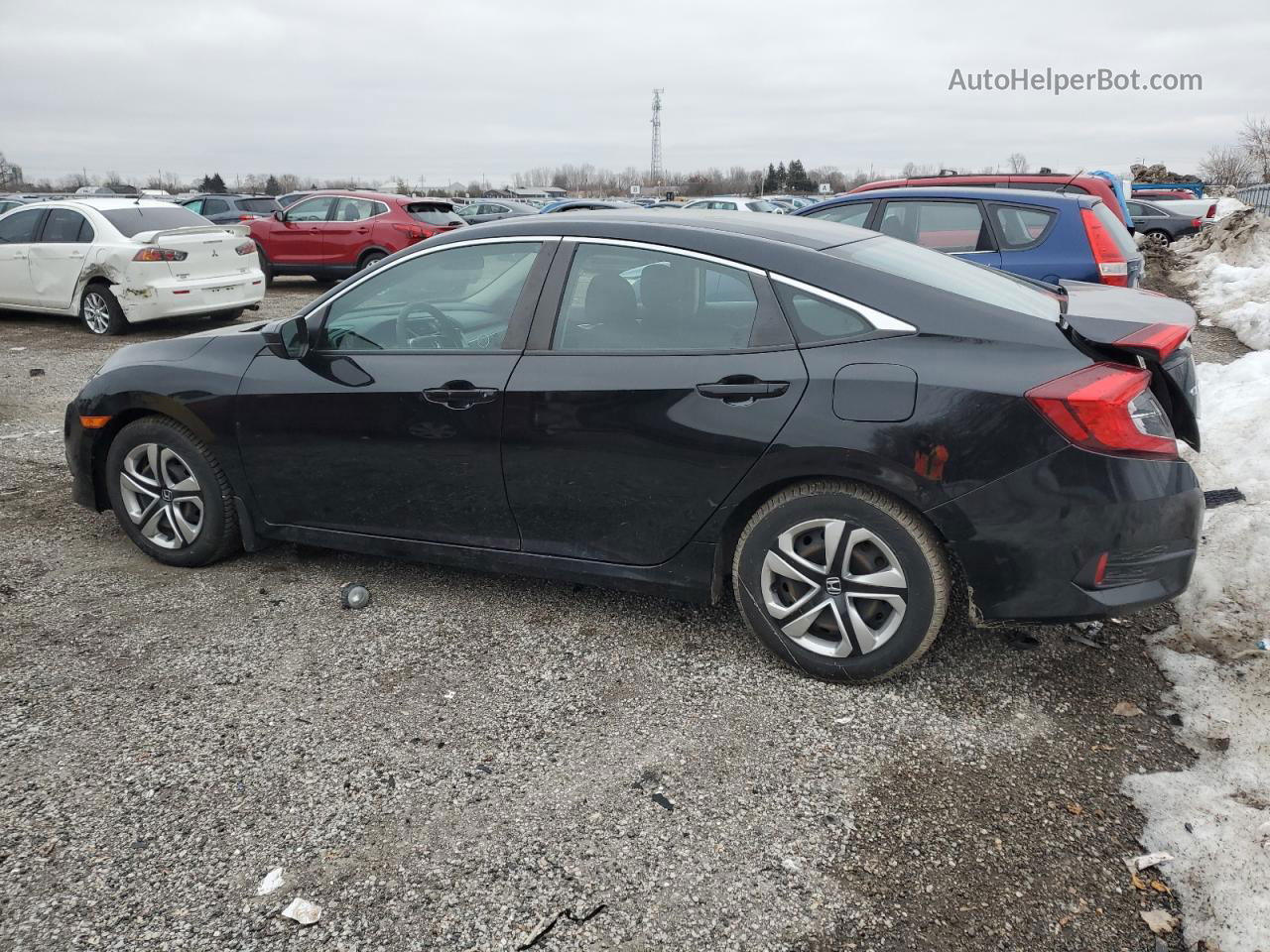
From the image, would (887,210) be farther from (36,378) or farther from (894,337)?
(36,378)

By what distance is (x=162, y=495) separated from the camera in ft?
14.4

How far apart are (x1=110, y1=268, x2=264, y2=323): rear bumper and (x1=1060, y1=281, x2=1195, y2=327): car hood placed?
10.2 meters

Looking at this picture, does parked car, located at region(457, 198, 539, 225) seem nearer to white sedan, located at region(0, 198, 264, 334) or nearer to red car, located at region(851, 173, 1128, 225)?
white sedan, located at region(0, 198, 264, 334)

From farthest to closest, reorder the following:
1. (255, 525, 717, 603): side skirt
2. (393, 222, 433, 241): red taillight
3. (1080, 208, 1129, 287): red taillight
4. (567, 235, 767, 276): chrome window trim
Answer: (393, 222, 433, 241): red taillight
(1080, 208, 1129, 287): red taillight
(255, 525, 717, 603): side skirt
(567, 235, 767, 276): chrome window trim

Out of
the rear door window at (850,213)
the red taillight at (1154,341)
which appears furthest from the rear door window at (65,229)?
the red taillight at (1154,341)

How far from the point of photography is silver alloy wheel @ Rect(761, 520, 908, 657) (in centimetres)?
317

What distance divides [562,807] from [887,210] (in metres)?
6.46

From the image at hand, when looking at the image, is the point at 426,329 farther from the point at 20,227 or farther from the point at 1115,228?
the point at 20,227

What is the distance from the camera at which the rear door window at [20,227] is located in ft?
38.5

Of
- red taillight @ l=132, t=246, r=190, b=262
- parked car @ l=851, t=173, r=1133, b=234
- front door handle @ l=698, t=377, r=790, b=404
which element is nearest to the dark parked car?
red taillight @ l=132, t=246, r=190, b=262

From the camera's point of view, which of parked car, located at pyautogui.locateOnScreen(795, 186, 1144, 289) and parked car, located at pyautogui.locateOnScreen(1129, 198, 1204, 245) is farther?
parked car, located at pyautogui.locateOnScreen(1129, 198, 1204, 245)

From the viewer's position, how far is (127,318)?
1122 centimetres

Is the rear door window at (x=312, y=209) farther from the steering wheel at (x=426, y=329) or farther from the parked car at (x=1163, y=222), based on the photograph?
the parked car at (x=1163, y=222)

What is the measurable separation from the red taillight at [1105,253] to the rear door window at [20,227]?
38.2 feet
